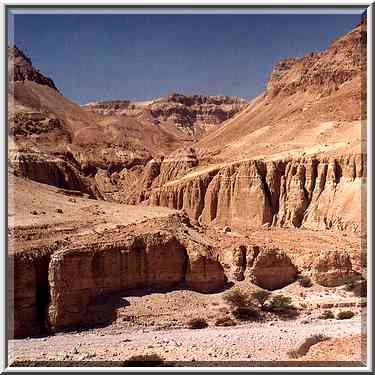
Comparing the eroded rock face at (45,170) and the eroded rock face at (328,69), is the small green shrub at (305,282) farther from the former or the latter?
→ the eroded rock face at (328,69)

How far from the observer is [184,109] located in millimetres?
177875

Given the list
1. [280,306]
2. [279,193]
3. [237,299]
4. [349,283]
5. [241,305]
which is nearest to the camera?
[241,305]

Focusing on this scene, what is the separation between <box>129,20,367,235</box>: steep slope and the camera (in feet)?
142

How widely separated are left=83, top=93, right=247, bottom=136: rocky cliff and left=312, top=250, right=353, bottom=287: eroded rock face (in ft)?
454

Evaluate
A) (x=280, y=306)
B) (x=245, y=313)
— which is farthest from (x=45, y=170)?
(x=280, y=306)

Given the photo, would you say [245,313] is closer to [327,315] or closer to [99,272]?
[327,315]

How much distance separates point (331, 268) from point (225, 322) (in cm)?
730

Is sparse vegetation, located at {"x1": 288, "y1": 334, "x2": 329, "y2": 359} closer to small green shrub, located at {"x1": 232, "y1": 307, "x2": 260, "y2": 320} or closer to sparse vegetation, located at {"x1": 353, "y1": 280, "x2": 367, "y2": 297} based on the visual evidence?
sparse vegetation, located at {"x1": 353, "y1": 280, "x2": 367, "y2": 297}

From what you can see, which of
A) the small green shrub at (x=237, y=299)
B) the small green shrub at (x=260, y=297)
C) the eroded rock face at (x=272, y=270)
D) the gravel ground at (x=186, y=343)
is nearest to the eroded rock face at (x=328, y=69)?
the eroded rock face at (x=272, y=270)

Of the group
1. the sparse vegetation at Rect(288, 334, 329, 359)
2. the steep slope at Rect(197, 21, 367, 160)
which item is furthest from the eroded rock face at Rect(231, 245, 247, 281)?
the steep slope at Rect(197, 21, 367, 160)

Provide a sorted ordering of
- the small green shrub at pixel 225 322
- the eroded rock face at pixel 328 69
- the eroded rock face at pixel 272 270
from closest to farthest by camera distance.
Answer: the small green shrub at pixel 225 322, the eroded rock face at pixel 272 270, the eroded rock face at pixel 328 69

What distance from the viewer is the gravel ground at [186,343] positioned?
17359mm

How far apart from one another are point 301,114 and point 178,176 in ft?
59.8

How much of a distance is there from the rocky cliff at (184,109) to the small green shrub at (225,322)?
14334 cm
